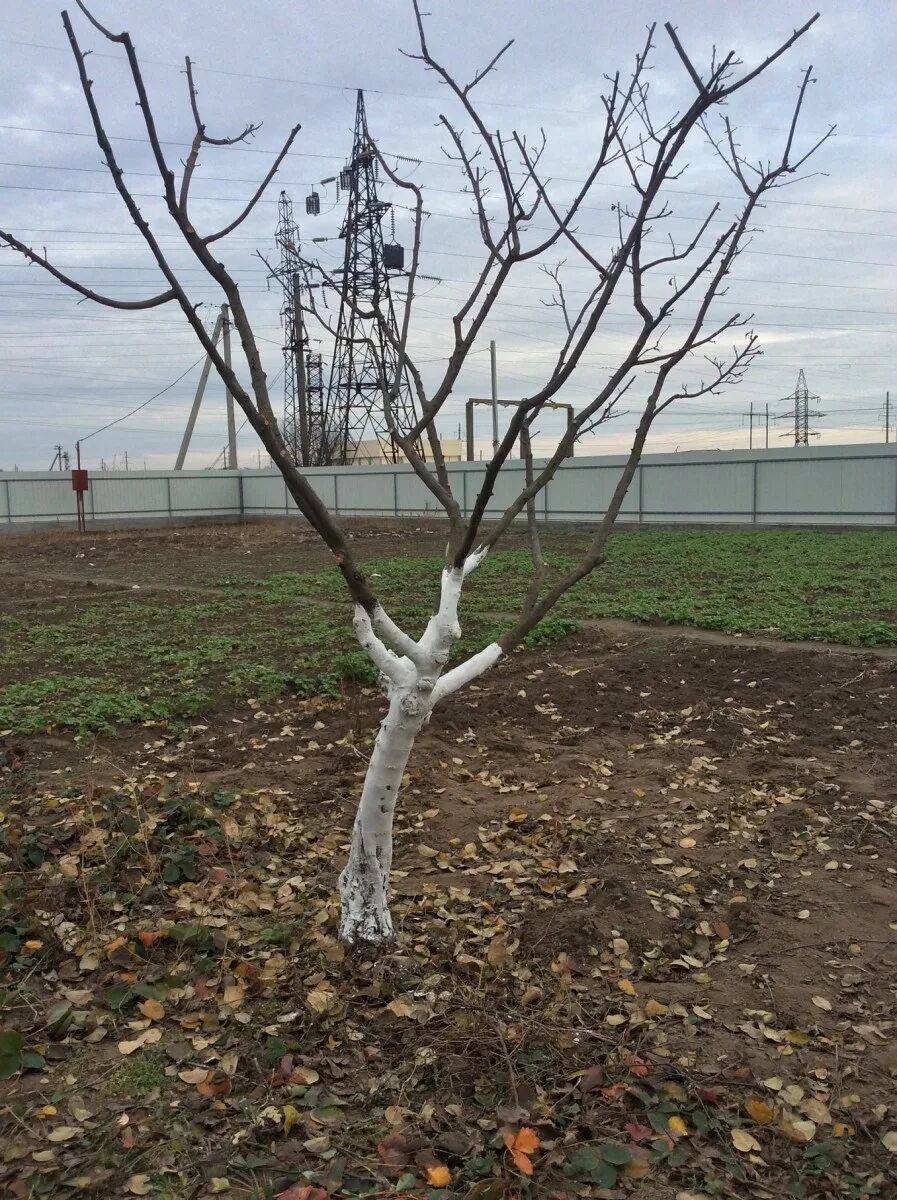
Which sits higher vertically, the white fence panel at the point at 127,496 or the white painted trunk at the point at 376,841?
the white fence panel at the point at 127,496

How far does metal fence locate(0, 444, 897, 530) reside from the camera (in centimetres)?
2125

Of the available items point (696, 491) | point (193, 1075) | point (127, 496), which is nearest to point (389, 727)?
point (193, 1075)

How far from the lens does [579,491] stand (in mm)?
26172

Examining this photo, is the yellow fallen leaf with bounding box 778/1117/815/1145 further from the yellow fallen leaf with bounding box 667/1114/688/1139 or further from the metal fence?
the metal fence

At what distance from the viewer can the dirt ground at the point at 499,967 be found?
2.33 metres

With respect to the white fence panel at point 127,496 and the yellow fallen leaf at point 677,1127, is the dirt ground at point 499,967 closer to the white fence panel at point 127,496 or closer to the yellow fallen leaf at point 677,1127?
the yellow fallen leaf at point 677,1127

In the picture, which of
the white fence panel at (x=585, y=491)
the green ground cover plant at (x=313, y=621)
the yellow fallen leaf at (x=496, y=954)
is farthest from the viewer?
the white fence panel at (x=585, y=491)

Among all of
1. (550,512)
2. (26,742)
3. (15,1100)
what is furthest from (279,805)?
(550,512)

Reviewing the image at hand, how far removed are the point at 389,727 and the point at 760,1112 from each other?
4.74ft

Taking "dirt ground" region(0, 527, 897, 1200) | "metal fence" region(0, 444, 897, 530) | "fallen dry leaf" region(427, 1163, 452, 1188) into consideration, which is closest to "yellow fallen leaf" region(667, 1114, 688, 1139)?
"dirt ground" region(0, 527, 897, 1200)

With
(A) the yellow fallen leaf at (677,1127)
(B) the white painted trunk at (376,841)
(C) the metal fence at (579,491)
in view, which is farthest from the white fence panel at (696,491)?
(A) the yellow fallen leaf at (677,1127)

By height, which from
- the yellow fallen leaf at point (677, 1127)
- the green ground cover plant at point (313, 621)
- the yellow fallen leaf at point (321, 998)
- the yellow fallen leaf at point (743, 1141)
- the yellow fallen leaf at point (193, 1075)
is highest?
the green ground cover plant at point (313, 621)

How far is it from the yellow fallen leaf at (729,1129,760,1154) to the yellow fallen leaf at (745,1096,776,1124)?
0.05m

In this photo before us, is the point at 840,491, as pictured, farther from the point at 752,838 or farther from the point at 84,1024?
the point at 84,1024
